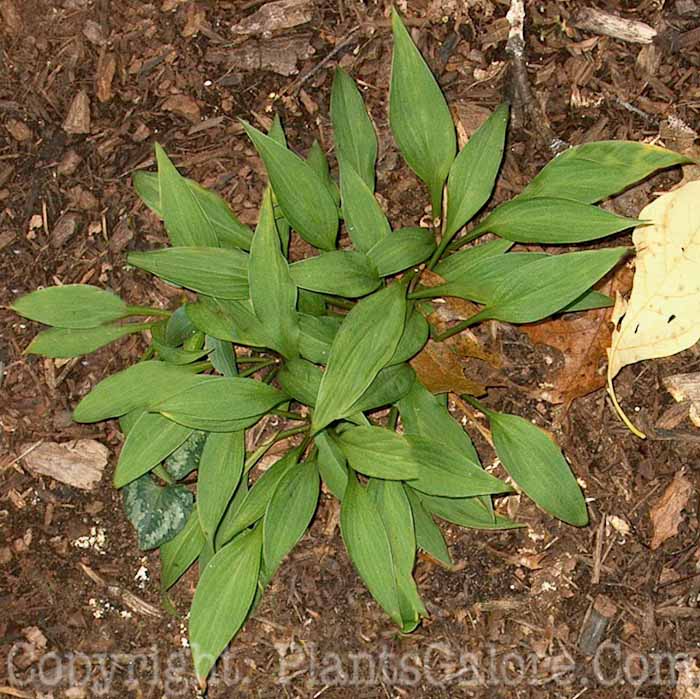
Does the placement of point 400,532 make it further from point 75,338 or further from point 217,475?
point 75,338

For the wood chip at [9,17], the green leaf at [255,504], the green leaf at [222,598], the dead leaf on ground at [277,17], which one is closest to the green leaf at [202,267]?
the green leaf at [255,504]

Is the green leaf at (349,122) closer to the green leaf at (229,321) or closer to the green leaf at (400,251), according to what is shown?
the green leaf at (400,251)

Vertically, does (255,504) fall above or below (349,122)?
below

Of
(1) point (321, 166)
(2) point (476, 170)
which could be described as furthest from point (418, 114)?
(1) point (321, 166)

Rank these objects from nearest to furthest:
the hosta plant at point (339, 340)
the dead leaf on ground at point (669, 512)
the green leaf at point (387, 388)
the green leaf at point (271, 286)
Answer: the green leaf at point (271, 286) → the hosta plant at point (339, 340) → the green leaf at point (387, 388) → the dead leaf on ground at point (669, 512)

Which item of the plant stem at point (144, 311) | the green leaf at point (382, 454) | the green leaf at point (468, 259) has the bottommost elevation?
the green leaf at point (382, 454)

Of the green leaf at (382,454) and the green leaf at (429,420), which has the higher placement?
the green leaf at (382,454)
